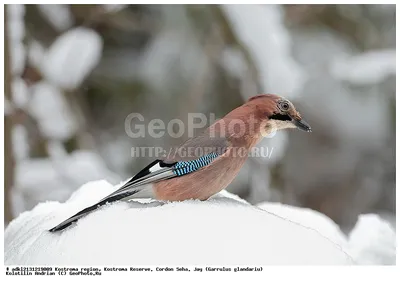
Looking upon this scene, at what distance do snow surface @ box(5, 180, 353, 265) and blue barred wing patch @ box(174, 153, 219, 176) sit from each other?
219 mm

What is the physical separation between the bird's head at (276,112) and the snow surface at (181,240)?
53 centimetres

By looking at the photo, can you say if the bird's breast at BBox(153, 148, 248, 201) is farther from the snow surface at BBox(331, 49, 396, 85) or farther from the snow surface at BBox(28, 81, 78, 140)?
the snow surface at BBox(331, 49, 396, 85)

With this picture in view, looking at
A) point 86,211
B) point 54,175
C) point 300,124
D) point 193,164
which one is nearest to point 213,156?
point 193,164

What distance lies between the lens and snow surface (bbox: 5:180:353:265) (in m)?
3.51

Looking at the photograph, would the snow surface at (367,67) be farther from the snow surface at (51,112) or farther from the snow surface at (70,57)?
the snow surface at (51,112)

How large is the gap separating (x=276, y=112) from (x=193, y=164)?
1.70 ft

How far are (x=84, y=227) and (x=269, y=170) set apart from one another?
1.55m

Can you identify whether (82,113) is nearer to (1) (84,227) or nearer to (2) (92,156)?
(2) (92,156)

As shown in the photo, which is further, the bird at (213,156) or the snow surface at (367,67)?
the snow surface at (367,67)

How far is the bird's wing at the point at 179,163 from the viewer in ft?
12.2

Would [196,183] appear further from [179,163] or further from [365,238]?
[365,238]

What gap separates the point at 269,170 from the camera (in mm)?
4727

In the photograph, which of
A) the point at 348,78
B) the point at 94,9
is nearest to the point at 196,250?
the point at 94,9

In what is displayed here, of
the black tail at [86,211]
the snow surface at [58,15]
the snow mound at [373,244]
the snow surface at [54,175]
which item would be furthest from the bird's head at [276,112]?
the snow surface at [58,15]
